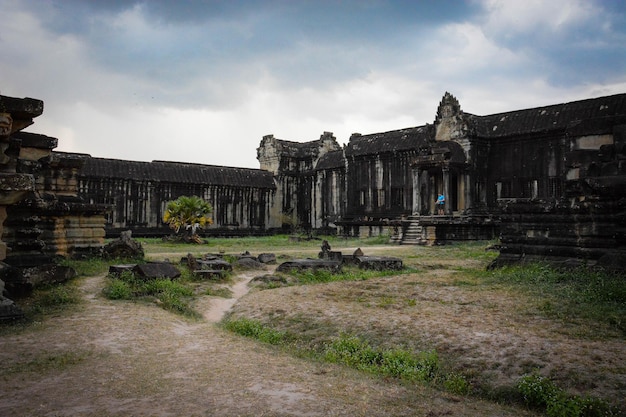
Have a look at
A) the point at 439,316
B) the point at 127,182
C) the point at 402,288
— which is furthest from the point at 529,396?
the point at 127,182

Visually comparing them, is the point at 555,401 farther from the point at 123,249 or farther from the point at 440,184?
the point at 440,184

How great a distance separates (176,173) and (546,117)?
23385 millimetres

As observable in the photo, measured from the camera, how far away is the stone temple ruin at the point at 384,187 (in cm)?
1172

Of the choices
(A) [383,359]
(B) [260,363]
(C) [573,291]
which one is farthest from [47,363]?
(C) [573,291]

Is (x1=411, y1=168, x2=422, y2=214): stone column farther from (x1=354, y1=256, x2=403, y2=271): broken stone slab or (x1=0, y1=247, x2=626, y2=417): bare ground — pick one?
(x1=0, y1=247, x2=626, y2=417): bare ground

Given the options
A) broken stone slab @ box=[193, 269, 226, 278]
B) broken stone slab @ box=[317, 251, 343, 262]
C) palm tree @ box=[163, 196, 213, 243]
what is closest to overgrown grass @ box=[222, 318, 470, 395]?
broken stone slab @ box=[193, 269, 226, 278]

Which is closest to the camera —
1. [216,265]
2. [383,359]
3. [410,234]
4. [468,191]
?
[383,359]

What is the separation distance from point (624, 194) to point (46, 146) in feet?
49.2

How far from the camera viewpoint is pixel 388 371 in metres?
6.04

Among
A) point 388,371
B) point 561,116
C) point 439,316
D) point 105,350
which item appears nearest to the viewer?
point 388,371

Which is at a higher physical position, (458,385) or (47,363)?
(47,363)

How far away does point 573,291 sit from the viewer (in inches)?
365

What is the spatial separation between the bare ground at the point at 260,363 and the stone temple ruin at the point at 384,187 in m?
3.27

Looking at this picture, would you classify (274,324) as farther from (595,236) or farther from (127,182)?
(127,182)
